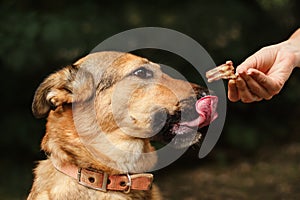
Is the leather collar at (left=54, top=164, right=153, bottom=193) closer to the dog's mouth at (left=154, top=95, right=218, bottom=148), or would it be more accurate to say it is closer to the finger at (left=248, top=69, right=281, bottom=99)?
the dog's mouth at (left=154, top=95, right=218, bottom=148)

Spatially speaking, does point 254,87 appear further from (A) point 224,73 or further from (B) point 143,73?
(B) point 143,73

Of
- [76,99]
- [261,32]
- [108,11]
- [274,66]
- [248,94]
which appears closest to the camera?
[248,94]

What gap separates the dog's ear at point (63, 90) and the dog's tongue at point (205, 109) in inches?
30.8

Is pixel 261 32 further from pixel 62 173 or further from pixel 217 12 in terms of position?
pixel 62 173

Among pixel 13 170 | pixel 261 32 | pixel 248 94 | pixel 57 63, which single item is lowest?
pixel 13 170

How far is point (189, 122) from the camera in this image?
385cm

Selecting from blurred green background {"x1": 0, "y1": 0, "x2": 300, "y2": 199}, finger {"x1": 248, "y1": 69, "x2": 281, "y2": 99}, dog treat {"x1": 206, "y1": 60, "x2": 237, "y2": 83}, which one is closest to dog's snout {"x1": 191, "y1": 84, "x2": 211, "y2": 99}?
dog treat {"x1": 206, "y1": 60, "x2": 237, "y2": 83}

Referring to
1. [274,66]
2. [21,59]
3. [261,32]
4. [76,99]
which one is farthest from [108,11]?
[274,66]

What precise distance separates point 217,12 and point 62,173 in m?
4.47

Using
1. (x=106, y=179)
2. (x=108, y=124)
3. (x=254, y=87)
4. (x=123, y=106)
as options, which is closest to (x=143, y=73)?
(x=123, y=106)

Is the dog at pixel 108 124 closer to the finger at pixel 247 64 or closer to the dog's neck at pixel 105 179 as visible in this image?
the dog's neck at pixel 105 179

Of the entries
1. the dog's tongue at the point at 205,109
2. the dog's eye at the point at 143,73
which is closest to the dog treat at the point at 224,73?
the dog's tongue at the point at 205,109

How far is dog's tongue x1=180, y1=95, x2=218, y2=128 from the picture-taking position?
3736 millimetres

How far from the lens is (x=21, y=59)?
21.9 ft
